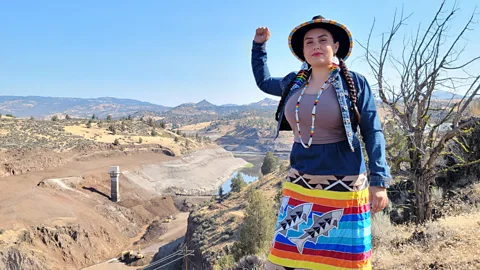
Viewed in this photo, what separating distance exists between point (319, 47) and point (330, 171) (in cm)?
83

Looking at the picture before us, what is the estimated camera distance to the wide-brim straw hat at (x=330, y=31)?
2342 millimetres

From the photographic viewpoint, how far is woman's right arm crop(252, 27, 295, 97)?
2887mm

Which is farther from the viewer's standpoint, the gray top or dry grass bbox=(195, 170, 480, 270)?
dry grass bbox=(195, 170, 480, 270)

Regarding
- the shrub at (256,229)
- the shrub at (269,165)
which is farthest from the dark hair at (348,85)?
the shrub at (269,165)

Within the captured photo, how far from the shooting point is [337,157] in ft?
7.30

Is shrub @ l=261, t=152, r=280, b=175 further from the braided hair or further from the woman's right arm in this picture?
the braided hair

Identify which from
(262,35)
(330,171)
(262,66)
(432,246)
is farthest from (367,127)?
(432,246)

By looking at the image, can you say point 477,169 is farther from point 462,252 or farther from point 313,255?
point 313,255

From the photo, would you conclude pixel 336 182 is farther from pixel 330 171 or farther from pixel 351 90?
pixel 351 90

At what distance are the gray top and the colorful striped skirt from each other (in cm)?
25

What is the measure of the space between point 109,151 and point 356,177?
4721cm

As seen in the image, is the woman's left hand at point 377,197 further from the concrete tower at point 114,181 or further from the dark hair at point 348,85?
the concrete tower at point 114,181

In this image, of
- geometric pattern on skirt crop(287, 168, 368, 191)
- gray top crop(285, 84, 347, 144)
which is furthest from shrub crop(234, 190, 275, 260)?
gray top crop(285, 84, 347, 144)

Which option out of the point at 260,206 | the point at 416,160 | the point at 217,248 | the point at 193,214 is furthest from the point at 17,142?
the point at 416,160
